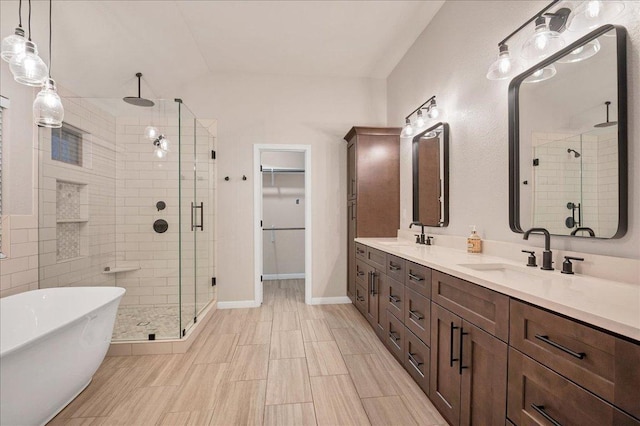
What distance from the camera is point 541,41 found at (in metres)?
1.41

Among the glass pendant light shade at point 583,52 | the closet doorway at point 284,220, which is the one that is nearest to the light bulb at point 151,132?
the closet doorway at point 284,220

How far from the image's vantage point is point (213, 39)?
307cm

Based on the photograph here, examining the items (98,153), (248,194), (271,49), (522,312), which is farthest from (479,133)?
(98,153)

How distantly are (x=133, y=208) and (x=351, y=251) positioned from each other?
2.62m

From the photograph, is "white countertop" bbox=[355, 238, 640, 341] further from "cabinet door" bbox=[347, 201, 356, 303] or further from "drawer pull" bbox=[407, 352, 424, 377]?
"cabinet door" bbox=[347, 201, 356, 303]

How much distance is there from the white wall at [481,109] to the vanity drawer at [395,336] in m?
0.90

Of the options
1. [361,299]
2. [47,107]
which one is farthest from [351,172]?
[47,107]

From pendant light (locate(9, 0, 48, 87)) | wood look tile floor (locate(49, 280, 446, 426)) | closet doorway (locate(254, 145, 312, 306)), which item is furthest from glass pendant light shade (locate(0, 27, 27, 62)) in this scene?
closet doorway (locate(254, 145, 312, 306))

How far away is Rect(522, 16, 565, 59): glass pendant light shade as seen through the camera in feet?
4.58

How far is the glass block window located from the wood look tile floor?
73.6 inches

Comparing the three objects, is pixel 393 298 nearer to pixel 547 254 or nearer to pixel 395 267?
pixel 395 267

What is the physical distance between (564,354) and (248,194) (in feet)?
11.3

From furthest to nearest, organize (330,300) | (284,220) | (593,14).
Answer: (284,220) < (330,300) < (593,14)

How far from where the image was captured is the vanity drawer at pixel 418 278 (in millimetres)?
1783
